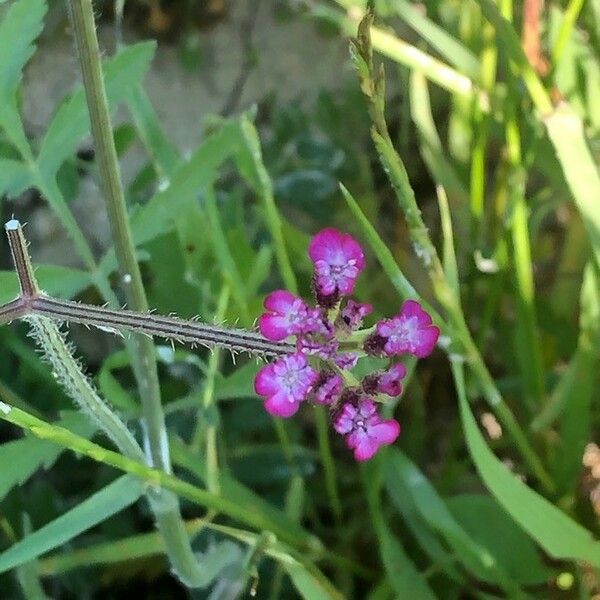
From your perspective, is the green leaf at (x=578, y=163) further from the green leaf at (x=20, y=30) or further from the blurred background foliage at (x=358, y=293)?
the green leaf at (x=20, y=30)

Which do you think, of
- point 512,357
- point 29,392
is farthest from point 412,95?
point 29,392

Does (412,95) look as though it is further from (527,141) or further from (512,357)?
(512,357)

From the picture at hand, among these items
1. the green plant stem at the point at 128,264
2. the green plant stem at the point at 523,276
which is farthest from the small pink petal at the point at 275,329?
the green plant stem at the point at 523,276

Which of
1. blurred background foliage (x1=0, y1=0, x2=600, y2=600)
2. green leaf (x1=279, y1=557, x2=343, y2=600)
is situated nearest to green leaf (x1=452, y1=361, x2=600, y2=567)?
blurred background foliage (x1=0, y1=0, x2=600, y2=600)

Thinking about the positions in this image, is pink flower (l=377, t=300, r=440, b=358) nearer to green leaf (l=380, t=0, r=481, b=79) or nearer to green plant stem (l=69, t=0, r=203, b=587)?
green plant stem (l=69, t=0, r=203, b=587)

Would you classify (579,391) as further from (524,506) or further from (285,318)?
(285,318)

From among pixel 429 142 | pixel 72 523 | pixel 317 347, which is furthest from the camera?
pixel 429 142

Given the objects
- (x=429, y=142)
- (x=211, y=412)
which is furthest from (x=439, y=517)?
(x=429, y=142)
